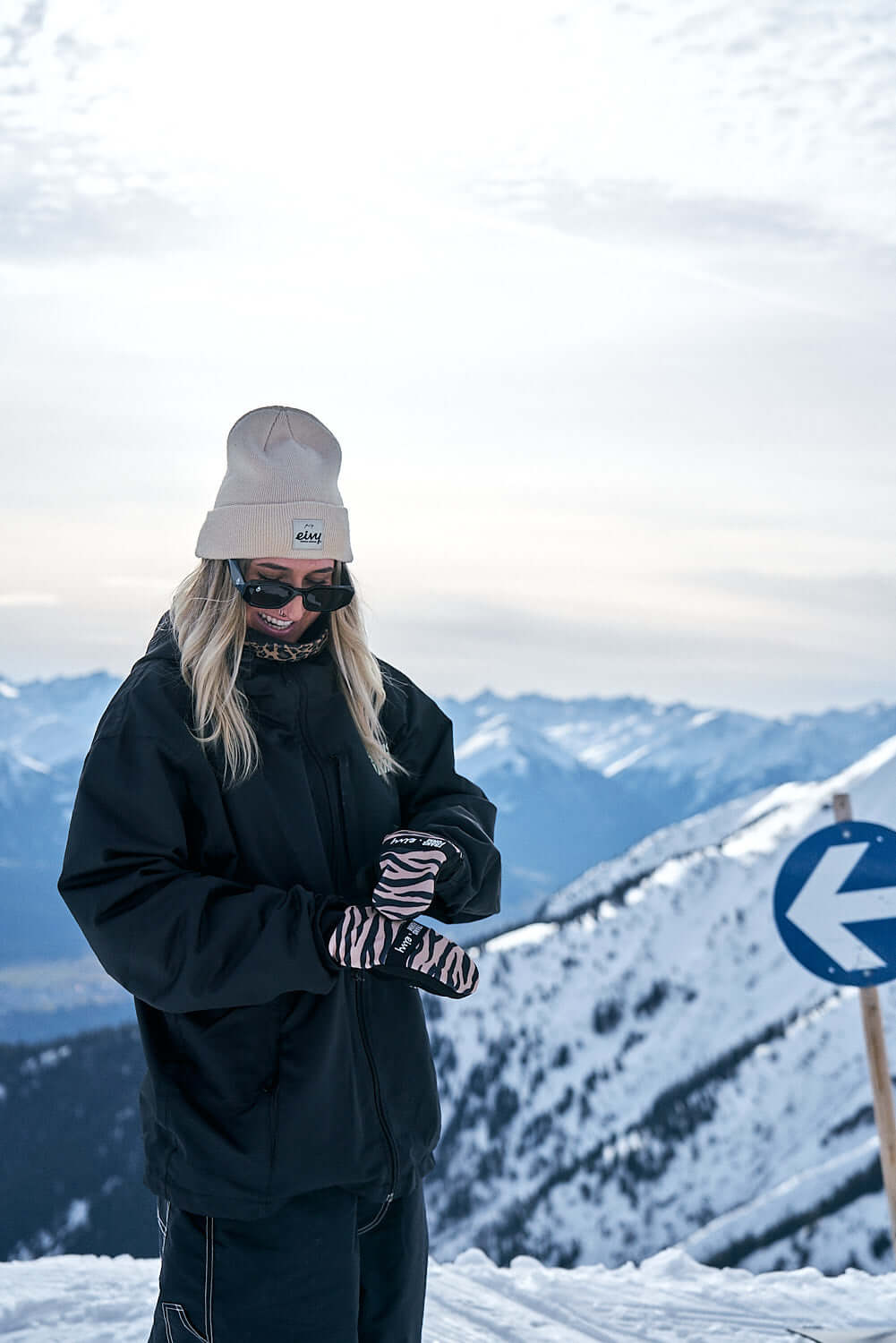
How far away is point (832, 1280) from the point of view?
620cm

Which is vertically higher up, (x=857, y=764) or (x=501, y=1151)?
(x=857, y=764)

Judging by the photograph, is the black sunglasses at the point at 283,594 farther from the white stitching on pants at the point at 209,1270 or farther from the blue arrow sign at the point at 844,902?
the blue arrow sign at the point at 844,902

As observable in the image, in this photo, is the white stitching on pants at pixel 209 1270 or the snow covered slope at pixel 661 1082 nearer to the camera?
the white stitching on pants at pixel 209 1270

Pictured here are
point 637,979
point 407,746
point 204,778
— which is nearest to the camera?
point 204,778

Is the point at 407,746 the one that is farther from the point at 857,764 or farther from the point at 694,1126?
the point at 857,764

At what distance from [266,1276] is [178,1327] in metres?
0.24

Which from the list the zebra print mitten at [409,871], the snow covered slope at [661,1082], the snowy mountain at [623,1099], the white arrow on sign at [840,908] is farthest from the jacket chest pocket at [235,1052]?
the snow covered slope at [661,1082]

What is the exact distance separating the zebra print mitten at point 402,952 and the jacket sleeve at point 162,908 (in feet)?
0.19

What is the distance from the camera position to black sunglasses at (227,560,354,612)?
2725 millimetres

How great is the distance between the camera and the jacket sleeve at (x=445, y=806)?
9.00 feet

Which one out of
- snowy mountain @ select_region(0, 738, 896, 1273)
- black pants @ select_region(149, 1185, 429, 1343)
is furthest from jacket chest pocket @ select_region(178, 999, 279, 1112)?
snowy mountain @ select_region(0, 738, 896, 1273)

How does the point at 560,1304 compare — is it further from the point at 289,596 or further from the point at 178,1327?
the point at 289,596

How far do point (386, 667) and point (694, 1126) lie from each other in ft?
346

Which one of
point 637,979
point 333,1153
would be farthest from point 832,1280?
point 637,979
